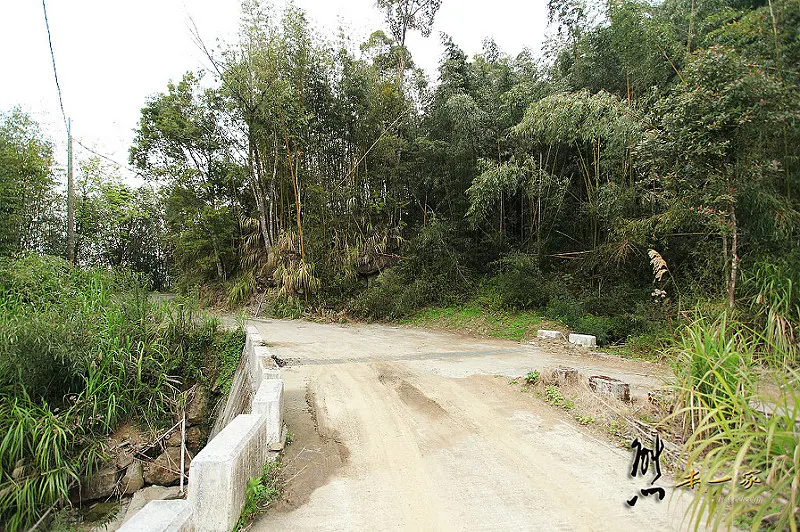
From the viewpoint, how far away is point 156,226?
13023mm

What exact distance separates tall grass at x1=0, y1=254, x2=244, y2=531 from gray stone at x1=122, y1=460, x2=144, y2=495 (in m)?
0.30

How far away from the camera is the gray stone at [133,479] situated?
12.7ft

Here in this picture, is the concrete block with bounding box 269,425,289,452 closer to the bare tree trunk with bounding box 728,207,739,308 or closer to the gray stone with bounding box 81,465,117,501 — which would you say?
the gray stone with bounding box 81,465,117,501

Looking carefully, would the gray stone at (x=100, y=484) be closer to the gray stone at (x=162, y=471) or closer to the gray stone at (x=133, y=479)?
the gray stone at (x=133, y=479)

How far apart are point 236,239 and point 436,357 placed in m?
7.72

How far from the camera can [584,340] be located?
6074 mm

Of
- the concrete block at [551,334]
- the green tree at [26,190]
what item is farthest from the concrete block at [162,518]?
the green tree at [26,190]

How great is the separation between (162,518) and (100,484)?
313cm

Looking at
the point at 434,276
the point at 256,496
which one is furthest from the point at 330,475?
the point at 434,276

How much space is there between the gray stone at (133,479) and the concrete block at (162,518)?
119 inches

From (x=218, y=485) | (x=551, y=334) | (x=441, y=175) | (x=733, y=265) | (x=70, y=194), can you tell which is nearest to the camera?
(x=218, y=485)

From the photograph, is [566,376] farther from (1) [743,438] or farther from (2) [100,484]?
(2) [100,484]

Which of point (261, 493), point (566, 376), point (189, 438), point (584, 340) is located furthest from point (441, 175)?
point (261, 493)

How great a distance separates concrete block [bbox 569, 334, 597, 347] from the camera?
6012mm
